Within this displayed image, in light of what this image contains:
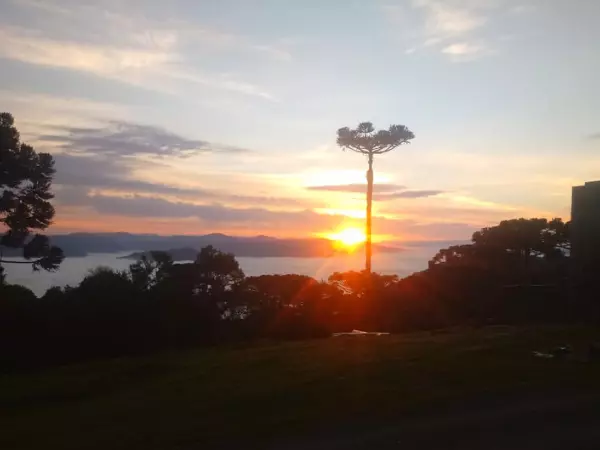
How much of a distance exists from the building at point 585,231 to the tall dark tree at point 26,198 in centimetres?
1981

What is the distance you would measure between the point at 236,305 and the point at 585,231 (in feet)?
45.8

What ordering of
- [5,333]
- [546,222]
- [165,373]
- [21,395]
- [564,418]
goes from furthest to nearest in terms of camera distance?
[546,222], [5,333], [165,373], [21,395], [564,418]

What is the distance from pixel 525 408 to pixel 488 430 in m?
1.30

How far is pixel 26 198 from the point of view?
92.2ft

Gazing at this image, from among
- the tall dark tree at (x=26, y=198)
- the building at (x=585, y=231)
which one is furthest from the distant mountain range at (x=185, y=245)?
the building at (x=585, y=231)

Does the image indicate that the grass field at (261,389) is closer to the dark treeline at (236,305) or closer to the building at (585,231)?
the dark treeline at (236,305)

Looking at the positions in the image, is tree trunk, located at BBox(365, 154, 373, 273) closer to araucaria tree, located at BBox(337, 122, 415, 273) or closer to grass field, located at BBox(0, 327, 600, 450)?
araucaria tree, located at BBox(337, 122, 415, 273)

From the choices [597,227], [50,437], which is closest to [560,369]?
[50,437]

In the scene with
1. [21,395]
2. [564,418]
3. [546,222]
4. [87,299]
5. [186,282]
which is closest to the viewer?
[564,418]

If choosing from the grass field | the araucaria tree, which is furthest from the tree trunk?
the grass field

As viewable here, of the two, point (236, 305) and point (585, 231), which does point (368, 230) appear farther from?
point (585, 231)

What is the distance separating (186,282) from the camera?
29.0 m

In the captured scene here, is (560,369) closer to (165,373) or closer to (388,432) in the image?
(388,432)

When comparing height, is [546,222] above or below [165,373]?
above
